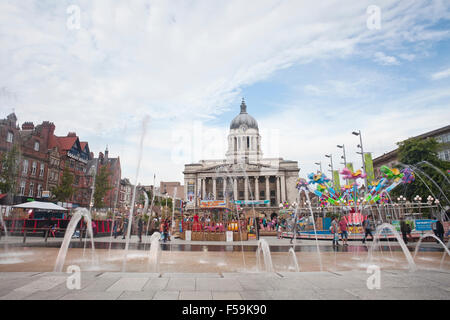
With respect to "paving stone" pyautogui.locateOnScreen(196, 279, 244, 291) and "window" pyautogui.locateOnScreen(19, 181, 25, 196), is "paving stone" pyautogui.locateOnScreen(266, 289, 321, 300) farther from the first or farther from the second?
"window" pyautogui.locateOnScreen(19, 181, 25, 196)

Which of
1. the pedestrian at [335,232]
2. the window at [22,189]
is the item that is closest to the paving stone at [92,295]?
the pedestrian at [335,232]

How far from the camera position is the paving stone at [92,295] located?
498cm

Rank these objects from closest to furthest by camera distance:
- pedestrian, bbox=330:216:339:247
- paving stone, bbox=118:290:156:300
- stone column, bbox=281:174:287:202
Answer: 1. paving stone, bbox=118:290:156:300
2. pedestrian, bbox=330:216:339:247
3. stone column, bbox=281:174:287:202

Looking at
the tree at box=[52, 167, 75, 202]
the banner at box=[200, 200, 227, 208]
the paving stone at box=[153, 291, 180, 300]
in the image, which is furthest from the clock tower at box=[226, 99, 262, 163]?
the paving stone at box=[153, 291, 180, 300]

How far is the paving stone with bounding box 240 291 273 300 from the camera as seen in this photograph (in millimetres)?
5133

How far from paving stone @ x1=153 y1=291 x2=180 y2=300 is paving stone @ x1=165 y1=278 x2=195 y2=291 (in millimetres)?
246

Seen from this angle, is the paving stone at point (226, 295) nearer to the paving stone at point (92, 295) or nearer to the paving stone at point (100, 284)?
the paving stone at point (92, 295)

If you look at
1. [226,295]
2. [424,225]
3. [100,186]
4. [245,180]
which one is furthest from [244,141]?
[226,295]

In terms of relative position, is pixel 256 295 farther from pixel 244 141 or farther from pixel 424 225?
pixel 244 141

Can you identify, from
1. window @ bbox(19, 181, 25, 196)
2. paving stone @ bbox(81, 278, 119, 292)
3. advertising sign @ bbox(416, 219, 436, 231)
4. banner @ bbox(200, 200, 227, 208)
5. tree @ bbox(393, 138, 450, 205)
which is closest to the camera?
paving stone @ bbox(81, 278, 119, 292)

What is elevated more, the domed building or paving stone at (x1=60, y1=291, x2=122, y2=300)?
the domed building

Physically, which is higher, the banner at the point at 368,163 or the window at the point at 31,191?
the banner at the point at 368,163

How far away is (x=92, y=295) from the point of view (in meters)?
5.17
